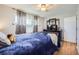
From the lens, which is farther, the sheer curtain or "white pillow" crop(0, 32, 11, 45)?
the sheer curtain

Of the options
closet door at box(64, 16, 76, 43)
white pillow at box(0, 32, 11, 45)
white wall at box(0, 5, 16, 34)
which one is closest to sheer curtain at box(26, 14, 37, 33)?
white wall at box(0, 5, 16, 34)

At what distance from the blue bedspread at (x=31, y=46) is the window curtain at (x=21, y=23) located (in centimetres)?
8

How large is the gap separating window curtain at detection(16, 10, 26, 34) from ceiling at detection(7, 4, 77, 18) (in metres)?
0.08

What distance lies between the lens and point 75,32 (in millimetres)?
2053

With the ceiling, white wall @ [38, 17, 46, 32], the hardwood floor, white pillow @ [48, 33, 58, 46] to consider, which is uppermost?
the ceiling

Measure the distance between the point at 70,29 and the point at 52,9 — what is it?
1.42ft

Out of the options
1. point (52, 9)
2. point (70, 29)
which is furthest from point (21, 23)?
point (70, 29)

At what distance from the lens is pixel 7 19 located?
2.04 meters

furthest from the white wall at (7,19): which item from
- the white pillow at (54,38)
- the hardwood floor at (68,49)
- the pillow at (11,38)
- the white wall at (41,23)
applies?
the hardwood floor at (68,49)

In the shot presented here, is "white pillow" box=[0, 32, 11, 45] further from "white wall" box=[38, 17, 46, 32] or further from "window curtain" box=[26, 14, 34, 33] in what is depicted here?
"white wall" box=[38, 17, 46, 32]

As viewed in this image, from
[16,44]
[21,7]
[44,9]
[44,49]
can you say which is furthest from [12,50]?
[44,9]

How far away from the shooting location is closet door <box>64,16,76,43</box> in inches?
80.5
